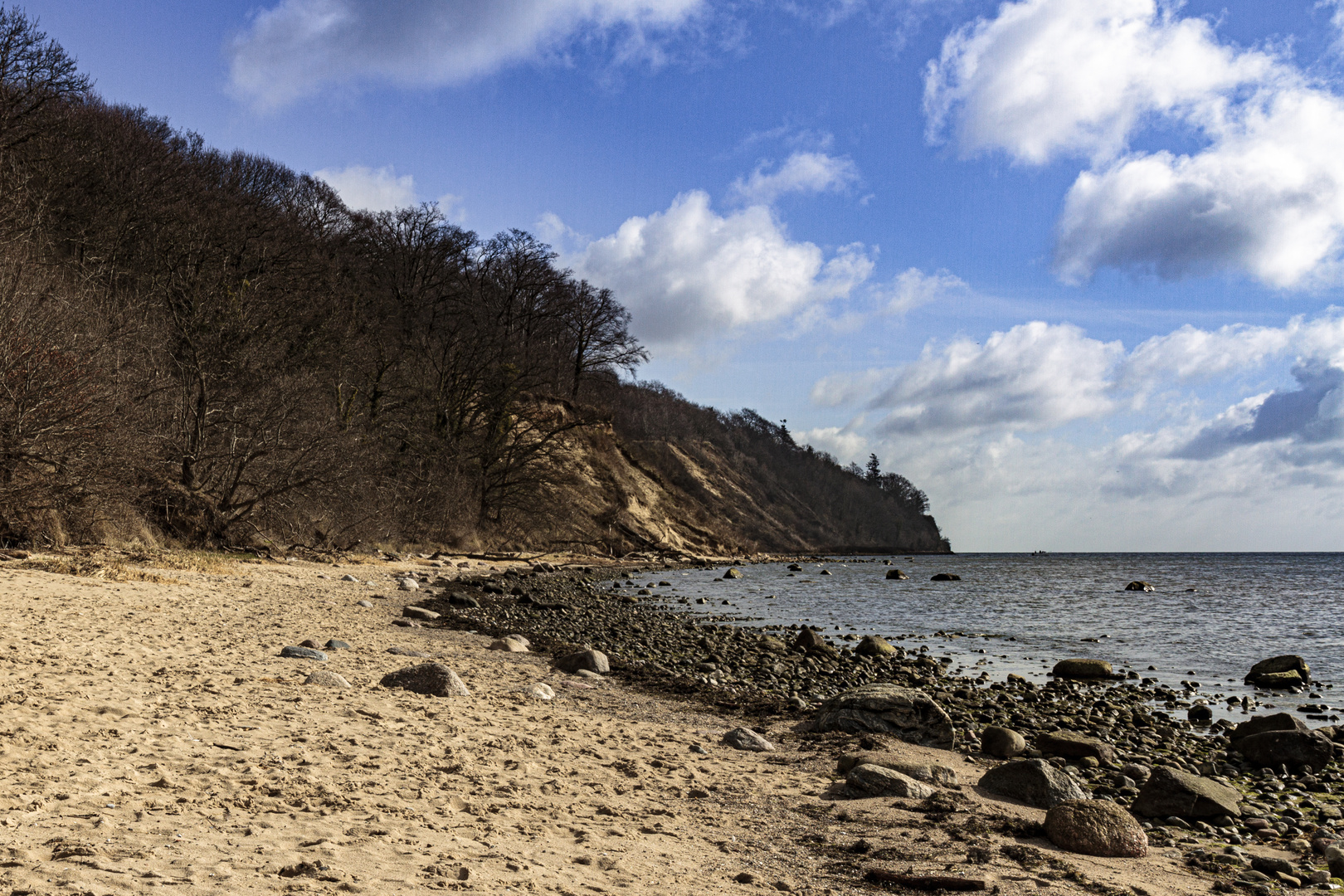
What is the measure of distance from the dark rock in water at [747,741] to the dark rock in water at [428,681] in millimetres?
2800

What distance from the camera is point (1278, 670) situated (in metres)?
14.6

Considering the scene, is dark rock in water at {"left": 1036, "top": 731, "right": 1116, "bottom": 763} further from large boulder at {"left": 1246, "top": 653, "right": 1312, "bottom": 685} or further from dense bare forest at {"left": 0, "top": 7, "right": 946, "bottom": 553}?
dense bare forest at {"left": 0, "top": 7, "right": 946, "bottom": 553}

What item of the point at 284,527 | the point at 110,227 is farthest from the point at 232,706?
the point at 110,227

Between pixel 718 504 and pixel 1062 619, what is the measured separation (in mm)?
54115

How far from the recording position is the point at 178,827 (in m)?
4.20

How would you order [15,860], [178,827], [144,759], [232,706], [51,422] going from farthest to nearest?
[51,422]
[232,706]
[144,759]
[178,827]
[15,860]

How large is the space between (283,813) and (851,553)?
10802 centimetres

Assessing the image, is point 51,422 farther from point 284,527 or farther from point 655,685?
point 655,685

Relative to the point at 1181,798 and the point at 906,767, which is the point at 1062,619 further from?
the point at 906,767

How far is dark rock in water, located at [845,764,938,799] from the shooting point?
647 centimetres

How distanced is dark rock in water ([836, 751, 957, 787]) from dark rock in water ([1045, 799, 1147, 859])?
1.25 m

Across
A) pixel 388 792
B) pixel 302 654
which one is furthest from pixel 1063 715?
pixel 302 654

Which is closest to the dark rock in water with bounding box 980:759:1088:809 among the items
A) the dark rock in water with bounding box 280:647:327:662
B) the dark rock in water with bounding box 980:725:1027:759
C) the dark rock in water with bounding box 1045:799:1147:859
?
the dark rock in water with bounding box 1045:799:1147:859

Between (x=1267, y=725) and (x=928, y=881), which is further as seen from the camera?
(x=1267, y=725)
